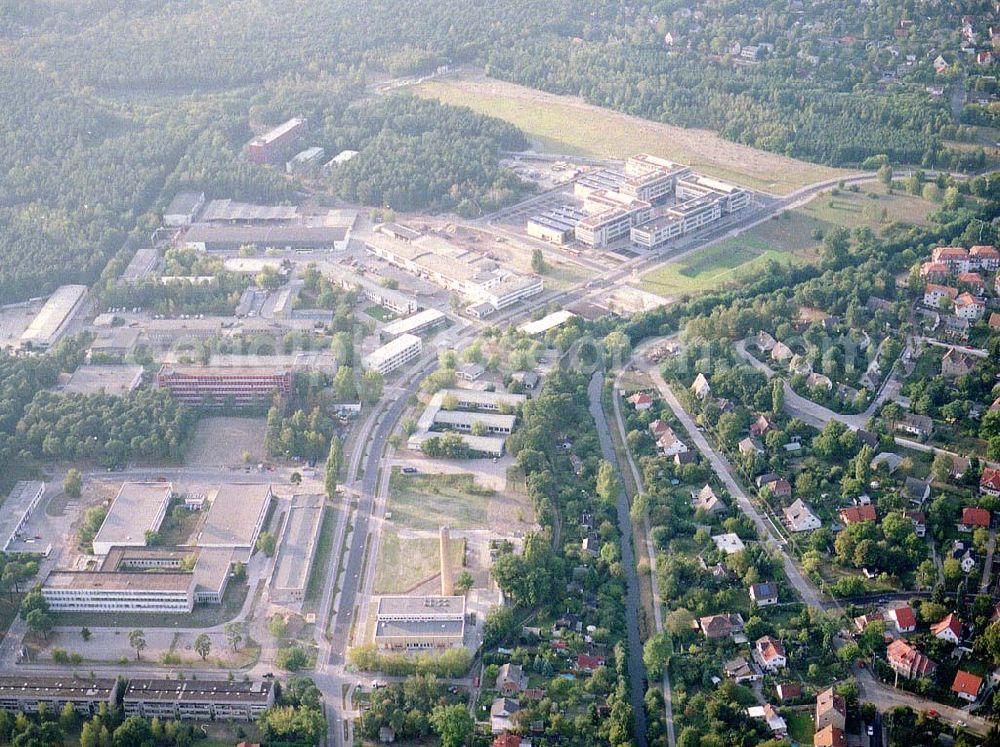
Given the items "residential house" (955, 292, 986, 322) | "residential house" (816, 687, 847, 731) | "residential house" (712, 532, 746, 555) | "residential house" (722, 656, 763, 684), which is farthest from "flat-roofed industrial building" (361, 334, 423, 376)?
"residential house" (955, 292, 986, 322)

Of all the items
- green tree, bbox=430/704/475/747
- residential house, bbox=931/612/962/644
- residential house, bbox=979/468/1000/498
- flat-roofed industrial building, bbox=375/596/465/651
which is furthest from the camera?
residential house, bbox=979/468/1000/498

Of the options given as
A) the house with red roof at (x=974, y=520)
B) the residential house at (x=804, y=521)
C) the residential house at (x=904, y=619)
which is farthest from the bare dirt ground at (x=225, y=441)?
the house with red roof at (x=974, y=520)

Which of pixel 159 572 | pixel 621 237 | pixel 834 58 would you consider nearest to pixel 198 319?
pixel 159 572

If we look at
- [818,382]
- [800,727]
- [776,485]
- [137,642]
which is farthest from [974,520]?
[137,642]

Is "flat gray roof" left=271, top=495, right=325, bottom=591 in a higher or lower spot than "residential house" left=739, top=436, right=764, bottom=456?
lower

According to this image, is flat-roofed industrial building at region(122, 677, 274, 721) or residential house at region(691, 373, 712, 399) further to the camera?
residential house at region(691, 373, 712, 399)

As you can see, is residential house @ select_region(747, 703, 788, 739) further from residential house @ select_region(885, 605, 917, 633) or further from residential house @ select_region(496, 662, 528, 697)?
residential house @ select_region(496, 662, 528, 697)

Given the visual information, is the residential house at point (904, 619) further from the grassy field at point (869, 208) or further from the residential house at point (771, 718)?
the grassy field at point (869, 208)

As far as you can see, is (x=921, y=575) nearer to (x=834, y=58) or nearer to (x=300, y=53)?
(x=834, y=58)
